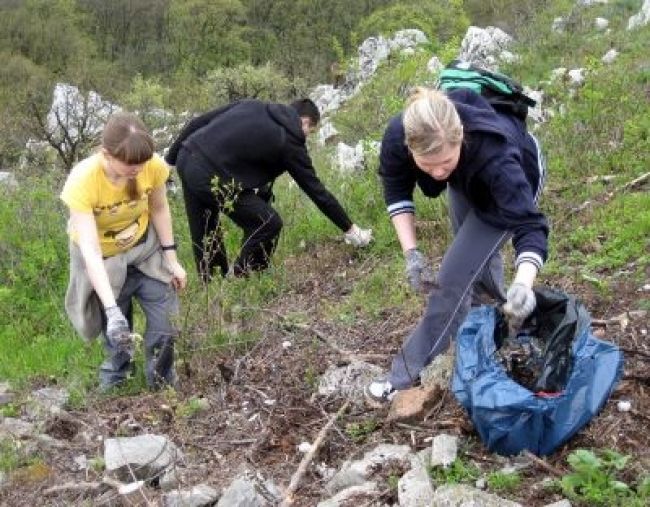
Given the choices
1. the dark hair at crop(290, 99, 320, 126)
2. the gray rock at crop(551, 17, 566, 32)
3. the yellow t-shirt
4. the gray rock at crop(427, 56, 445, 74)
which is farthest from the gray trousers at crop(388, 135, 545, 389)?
the gray rock at crop(551, 17, 566, 32)

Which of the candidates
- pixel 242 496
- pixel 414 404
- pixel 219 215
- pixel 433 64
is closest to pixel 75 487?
pixel 242 496

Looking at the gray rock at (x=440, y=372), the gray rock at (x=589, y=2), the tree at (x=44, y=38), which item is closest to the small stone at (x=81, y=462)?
the gray rock at (x=440, y=372)

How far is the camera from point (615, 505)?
2346 millimetres

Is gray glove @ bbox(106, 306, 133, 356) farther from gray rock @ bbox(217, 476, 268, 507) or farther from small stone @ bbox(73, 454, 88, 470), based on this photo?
gray rock @ bbox(217, 476, 268, 507)

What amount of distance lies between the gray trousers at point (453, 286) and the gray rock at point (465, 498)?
0.79m

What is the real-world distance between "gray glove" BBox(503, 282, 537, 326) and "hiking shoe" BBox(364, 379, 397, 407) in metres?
0.78

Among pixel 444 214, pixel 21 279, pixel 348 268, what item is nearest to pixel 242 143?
pixel 348 268

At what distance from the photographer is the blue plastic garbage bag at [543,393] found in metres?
2.54

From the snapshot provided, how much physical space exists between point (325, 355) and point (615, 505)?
1788 millimetres

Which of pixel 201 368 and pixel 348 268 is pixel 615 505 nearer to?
pixel 201 368

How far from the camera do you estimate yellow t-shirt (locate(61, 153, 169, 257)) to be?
10.7 ft

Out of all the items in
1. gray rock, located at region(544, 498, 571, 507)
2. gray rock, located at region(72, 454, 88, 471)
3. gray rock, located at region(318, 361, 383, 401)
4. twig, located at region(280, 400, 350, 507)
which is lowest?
gray rock, located at region(72, 454, 88, 471)

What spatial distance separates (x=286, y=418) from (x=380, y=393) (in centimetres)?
42

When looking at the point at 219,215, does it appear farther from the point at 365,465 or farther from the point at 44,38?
the point at 44,38
